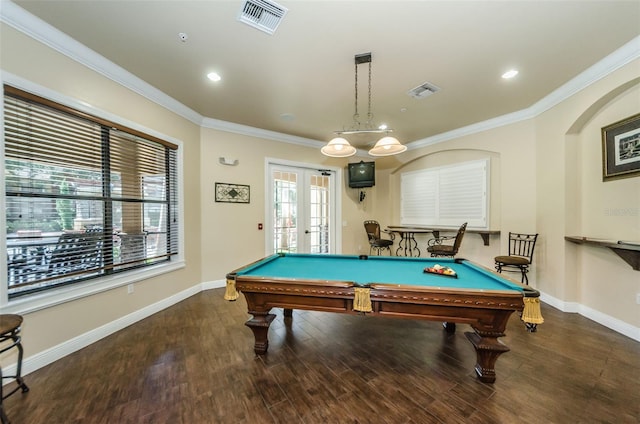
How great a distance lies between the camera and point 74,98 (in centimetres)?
233

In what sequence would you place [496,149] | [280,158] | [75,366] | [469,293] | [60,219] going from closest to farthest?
[469,293], [75,366], [60,219], [496,149], [280,158]

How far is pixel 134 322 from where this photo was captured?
2877 mm

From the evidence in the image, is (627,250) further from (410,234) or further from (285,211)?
(285,211)

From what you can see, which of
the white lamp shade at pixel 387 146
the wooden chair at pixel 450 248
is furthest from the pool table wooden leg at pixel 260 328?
the wooden chair at pixel 450 248

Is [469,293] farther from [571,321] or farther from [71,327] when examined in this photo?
[71,327]

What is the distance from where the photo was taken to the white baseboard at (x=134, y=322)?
6.72ft

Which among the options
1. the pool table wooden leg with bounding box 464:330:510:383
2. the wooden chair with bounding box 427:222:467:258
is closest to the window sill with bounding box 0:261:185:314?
the pool table wooden leg with bounding box 464:330:510:383

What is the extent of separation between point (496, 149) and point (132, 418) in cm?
566

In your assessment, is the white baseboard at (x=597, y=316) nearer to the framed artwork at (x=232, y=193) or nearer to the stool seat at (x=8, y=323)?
the framed artwork at (x=232, y=193)

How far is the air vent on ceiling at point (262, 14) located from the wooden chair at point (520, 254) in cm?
412

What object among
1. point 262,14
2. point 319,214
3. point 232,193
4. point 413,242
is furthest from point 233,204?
point 413,242

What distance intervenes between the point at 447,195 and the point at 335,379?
4.32 metres

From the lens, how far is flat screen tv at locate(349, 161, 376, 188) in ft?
17.8

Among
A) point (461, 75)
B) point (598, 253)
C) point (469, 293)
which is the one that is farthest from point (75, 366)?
point (598, 253)
